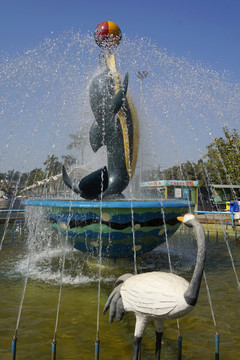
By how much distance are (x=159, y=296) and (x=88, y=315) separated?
2.06 m

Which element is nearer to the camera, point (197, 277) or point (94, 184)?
point (197, 277)

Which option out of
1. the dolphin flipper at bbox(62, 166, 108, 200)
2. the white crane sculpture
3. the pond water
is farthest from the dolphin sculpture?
the white crane sculpture

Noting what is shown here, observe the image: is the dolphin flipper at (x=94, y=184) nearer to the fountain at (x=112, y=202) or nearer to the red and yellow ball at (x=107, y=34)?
the fountain at (x=112, y=202)

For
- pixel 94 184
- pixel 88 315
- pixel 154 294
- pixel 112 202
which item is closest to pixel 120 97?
pixel 94 184

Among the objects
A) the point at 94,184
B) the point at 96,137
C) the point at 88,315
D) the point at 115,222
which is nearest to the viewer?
the point at 88,315

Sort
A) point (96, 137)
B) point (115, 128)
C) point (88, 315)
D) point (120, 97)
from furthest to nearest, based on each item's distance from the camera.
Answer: point (96, 137) < point (115, 128) < point (120, 97) < point (88, 315)

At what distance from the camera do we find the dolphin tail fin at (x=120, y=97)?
20.5 feet

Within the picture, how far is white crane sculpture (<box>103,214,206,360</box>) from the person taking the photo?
2.26 metres

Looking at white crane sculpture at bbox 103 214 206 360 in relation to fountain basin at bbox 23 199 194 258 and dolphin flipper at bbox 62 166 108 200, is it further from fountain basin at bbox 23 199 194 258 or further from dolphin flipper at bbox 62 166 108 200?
dolphin flipper at bbox 62 166 108 200

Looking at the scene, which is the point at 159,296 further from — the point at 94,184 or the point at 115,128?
the point at 115,128

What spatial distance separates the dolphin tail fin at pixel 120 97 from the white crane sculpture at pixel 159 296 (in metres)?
4.28

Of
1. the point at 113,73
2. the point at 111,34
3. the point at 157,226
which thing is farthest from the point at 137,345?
the point at 111,34

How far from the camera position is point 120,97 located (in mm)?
6289

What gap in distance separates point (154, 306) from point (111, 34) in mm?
6721
